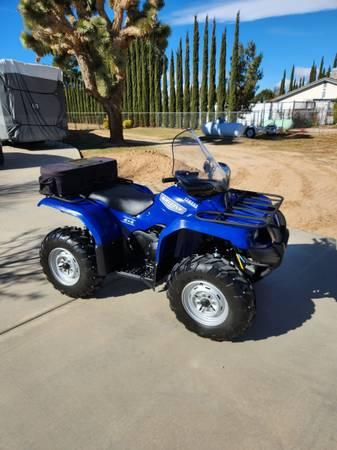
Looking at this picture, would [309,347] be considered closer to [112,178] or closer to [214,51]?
[112,178]

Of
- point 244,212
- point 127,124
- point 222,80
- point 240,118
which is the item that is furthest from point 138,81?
point 244,212

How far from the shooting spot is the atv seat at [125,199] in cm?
310

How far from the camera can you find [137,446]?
1.84 metres

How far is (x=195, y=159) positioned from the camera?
10.1 ft

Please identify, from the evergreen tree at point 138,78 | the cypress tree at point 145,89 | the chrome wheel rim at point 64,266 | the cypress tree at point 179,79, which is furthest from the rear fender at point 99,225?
the evergreen tree at point 138,78

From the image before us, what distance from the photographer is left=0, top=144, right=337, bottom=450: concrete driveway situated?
191 centimetres

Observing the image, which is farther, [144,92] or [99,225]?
[144,92]

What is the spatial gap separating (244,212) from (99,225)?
1.29 m

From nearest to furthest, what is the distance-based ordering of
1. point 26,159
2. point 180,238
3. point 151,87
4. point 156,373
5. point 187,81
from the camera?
point 156,373
point 180,238
point 26,159
point 187,81
point 151,87

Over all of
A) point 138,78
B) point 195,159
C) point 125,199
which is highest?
point 138,78

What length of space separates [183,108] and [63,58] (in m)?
19.9

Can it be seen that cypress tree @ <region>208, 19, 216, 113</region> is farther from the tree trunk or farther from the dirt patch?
the dirt patch

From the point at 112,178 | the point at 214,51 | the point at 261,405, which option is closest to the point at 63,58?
the point at 112,178

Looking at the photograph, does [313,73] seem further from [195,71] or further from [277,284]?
[277,284]
